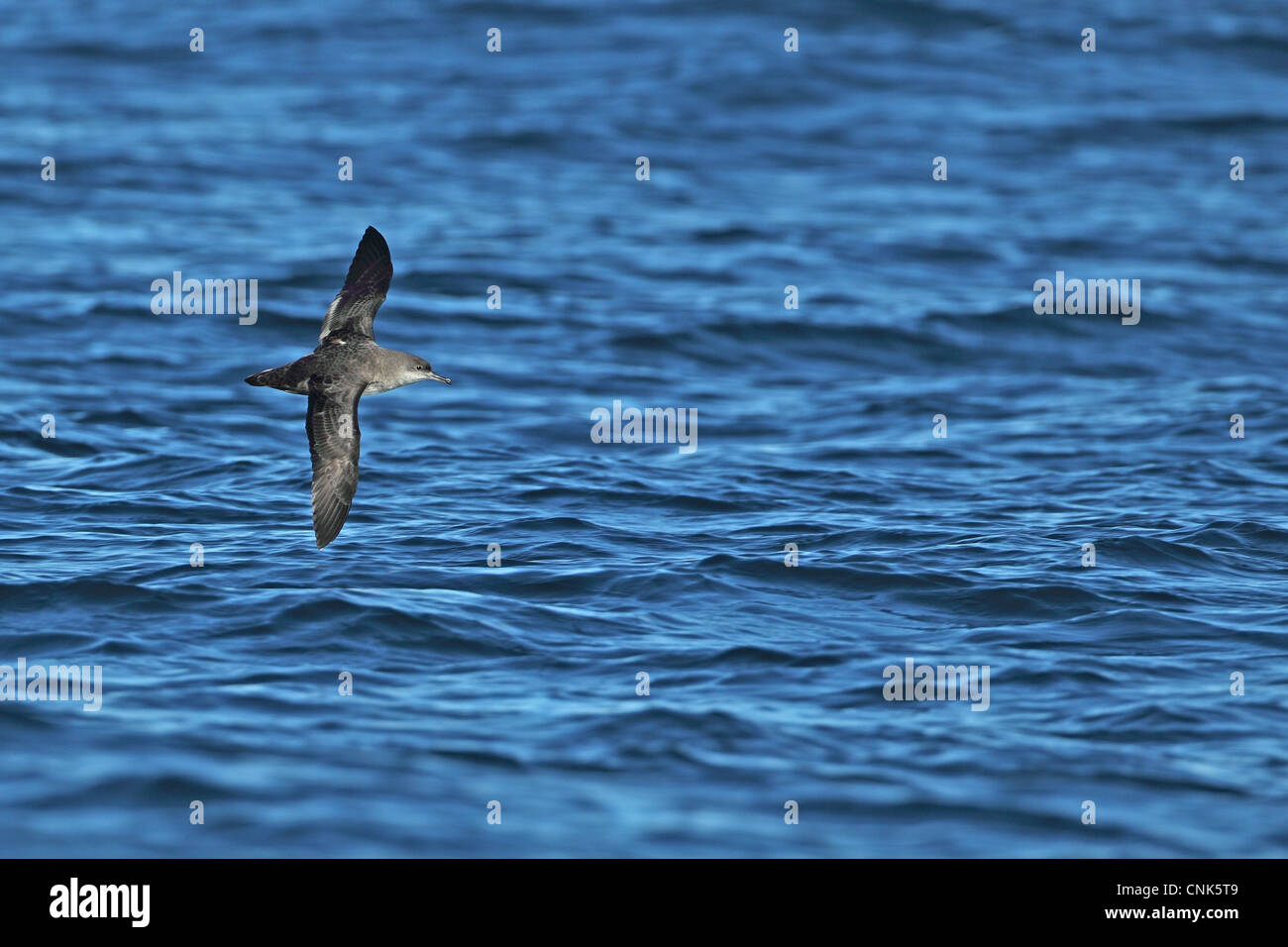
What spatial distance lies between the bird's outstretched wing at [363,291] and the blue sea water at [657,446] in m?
1.73

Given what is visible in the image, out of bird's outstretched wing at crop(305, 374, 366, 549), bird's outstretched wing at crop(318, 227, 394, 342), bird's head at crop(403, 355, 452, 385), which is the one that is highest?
bird's outstretched wing at crop(318, 227, 394, 342)

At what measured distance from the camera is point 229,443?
15.0 metres

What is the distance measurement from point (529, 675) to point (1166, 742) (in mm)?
3605

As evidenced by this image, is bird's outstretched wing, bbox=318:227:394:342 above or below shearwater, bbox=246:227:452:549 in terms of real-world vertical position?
above

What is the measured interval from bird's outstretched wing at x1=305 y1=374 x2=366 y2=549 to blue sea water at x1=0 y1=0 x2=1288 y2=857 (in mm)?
781

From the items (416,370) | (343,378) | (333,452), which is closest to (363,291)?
(416,370)

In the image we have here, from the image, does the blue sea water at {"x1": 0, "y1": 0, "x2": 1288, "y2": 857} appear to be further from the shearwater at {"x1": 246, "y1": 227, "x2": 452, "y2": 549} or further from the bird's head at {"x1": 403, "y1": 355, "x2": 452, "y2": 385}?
the bird's head at {"x1": 403, "y1": 355, "x2": 452, "y2": 385}

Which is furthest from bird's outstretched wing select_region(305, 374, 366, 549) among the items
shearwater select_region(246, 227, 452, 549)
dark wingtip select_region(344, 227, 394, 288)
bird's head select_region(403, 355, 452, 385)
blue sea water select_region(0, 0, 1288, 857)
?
dark wingtip select_region(344, 227, 394, 288)

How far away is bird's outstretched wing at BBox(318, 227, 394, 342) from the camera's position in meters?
10.9

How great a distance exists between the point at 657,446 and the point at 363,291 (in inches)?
198

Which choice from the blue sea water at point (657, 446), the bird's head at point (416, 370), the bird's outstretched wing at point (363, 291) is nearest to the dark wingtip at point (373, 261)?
the bird's outstretched wing at point (363, 291)

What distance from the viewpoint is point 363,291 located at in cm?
1105

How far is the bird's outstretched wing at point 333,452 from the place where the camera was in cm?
1024

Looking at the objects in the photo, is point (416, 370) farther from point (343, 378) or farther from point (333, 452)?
point (333, 452)
